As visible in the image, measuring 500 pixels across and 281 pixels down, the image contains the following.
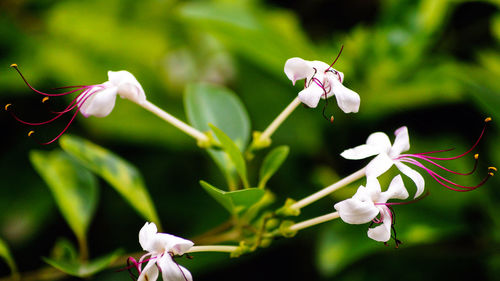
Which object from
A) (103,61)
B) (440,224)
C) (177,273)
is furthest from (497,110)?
(103,61)

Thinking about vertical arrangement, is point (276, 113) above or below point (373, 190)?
above

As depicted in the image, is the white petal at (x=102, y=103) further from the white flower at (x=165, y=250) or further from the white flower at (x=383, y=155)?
the white flower at (x=383, y=155)

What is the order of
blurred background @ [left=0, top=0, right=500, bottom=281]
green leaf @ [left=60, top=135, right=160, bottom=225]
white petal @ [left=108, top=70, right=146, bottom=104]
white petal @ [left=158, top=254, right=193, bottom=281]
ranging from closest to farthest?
white petal @ [left=158, top=254, right=193, bottom=281] → white petal @ [left=108, top=70, right=146, bottom=104] → green leaf @ [left=60, top=135, right=160, bottom=225] → blurred background @ [left=0, top=0, right=500, bottom=281]

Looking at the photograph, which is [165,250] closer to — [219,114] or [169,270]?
[169,270]

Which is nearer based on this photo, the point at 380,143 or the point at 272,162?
the point at 380,143

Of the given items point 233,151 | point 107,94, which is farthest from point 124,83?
point 233,151

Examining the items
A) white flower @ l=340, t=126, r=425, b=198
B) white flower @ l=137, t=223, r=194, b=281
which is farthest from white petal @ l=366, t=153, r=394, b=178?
white flower @ l=137, t=223, r=194, b=281

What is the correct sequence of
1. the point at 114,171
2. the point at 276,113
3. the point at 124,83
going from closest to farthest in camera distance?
the point at 124,83
the point at 114,171
the point at 276,113

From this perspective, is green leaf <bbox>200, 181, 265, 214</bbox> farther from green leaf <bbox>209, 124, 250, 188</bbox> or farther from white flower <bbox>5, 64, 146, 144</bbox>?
white flower <bbox>5, 64, 146, 144</bbox>

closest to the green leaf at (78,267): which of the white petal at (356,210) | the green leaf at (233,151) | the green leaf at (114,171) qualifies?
the green leaf at (114,171)
